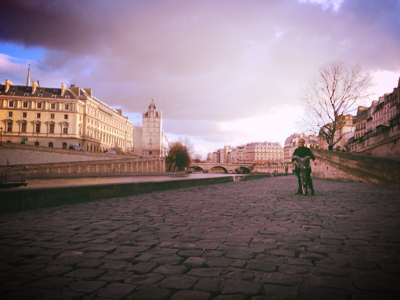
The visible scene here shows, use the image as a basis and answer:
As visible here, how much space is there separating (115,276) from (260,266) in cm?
153

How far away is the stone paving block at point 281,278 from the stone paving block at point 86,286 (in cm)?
153

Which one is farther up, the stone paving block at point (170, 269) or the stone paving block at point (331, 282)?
the stone paving block at point (331, 282)

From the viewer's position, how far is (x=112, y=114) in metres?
90.1

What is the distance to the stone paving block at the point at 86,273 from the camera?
2762 mm

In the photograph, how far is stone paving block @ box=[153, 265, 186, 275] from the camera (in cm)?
288

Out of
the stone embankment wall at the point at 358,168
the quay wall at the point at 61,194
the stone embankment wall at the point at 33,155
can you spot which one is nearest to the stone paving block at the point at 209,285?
the quay wall at the point at 61,194

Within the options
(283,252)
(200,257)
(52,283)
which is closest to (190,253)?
(200,257)

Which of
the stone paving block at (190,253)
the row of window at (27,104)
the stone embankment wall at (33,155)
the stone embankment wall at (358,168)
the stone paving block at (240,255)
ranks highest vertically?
the row of window at (27,104)

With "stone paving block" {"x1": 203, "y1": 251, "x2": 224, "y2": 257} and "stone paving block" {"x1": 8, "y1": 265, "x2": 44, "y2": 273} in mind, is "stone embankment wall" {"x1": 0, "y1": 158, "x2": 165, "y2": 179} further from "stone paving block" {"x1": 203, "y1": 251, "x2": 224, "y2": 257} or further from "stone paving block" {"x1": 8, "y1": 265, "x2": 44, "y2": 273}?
"stone paving block" {"x1": 203, "y1": 251, "x2": 224, "y2": 257}

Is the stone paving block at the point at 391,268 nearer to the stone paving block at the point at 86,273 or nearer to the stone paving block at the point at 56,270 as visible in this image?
the stone paving block at the point at 86,273

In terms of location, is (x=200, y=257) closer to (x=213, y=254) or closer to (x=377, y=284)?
(x=213, y=254)

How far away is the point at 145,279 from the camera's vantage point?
2.70 metres

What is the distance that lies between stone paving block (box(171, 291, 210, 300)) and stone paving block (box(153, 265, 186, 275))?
1.50ft

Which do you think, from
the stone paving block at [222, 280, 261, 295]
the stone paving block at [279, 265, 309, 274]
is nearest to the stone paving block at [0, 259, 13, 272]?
the stone paving block at [222, 280, 261, 295]
